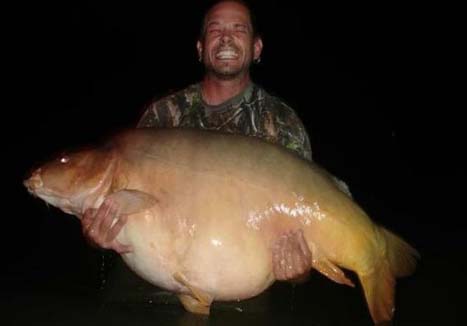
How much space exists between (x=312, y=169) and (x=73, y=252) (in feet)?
12.0

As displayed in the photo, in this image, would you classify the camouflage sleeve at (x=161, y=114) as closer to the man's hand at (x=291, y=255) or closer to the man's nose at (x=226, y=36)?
the man's nose at (x=226, y=36)

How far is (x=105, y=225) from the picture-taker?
2.08 meters

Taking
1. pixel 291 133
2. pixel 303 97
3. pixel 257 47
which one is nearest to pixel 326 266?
pixel 291 133

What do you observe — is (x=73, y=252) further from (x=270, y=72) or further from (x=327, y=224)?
(x=270, y=72)

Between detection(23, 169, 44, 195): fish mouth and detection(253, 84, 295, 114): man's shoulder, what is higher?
detection(253, 84, 295, 114): man's shoulder

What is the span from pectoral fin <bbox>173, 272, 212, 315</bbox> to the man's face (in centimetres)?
131

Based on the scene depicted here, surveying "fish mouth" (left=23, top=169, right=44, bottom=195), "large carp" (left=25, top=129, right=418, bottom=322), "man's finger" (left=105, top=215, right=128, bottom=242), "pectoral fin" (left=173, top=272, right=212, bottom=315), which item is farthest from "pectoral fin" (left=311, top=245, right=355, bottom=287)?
"fish mouth" (left=23, top=169, right=44, bottom=195)

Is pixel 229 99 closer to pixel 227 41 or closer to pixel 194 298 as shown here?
pixel 227 41

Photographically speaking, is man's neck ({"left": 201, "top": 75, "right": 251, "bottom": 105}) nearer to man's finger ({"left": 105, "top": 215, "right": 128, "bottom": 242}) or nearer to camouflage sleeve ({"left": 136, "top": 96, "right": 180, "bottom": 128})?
camouflage sleeve ({"left": 136, "top": 96, "right": 180, "bottom": 128})

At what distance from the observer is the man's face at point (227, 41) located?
2.82 m

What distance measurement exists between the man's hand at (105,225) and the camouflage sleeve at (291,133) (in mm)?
1164

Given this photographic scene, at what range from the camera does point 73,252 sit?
505cm

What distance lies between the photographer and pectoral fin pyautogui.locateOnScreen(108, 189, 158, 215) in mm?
2004

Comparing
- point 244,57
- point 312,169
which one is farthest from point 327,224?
point 244,57
